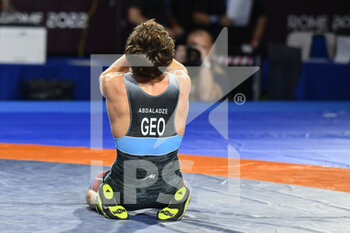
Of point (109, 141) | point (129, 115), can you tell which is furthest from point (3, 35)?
point (129, 115)

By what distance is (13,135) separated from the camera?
17.7 ft

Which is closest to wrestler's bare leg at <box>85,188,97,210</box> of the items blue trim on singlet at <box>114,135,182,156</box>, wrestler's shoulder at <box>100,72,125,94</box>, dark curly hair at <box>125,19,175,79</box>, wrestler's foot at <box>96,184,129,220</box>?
wrestler's foot at <box>96,184,129,220</box>

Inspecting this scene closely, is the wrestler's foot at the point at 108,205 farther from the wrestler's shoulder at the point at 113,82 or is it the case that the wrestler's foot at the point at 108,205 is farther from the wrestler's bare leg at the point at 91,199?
the wrestler's shoulder at the point at 113,82

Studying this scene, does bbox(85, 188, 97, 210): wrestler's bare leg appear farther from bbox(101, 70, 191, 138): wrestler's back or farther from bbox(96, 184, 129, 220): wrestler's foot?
bbox(101, 70, 191, 138): wrestler's back

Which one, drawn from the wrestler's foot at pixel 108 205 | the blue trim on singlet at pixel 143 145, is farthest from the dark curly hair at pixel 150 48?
the wrestler's foot at pixel 108 205

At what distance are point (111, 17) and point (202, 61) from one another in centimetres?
387

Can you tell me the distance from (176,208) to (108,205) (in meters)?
0.28

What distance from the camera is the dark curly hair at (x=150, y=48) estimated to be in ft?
9.15

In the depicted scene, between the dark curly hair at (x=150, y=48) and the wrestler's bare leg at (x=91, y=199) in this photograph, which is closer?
the dark curly hair at (x=150, y=48)

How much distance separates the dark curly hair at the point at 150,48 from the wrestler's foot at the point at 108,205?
0.50 meters

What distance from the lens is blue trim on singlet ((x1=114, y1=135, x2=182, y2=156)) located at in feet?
9.27

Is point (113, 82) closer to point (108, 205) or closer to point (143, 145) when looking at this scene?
point (143, 145)

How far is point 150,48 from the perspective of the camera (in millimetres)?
2793

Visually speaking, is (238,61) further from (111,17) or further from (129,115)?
(129,115)
